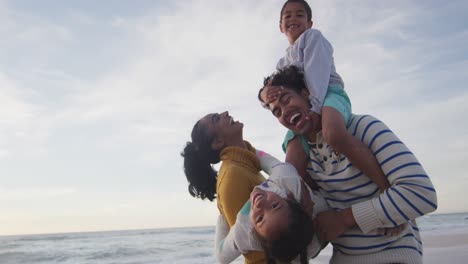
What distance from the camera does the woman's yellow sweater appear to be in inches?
93.2

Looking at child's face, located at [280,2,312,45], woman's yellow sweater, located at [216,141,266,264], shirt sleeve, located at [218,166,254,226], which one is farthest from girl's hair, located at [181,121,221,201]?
child's face, located at [280,2,312,45]

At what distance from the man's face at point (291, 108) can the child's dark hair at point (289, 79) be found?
0.10 feet

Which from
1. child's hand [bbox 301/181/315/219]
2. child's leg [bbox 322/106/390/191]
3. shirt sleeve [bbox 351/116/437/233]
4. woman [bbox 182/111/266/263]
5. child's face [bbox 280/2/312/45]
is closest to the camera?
shirt sleeve [bbox 351/116/437/233]

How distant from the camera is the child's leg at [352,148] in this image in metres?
1.91

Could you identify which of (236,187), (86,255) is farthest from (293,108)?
(86,255)

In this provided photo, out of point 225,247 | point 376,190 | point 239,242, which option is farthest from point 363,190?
point 225,247

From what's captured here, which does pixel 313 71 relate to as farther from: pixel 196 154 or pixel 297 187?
pixel 196 154

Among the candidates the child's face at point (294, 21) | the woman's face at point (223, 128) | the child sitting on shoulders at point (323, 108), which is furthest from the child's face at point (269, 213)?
the child's face at point (294, 21)

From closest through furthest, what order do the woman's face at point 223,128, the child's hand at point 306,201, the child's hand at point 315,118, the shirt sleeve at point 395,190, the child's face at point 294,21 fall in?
the shirt sleeve at point 395,190 < the child's hand at point 306,201 < the child's hand at point 315,118 < the woman's face at point 223,128 < the child's face at point 294,21

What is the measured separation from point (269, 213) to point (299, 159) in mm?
367

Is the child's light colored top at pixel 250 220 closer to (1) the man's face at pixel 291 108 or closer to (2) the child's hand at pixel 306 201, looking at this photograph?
(2) the child's hand at pixel 306 201

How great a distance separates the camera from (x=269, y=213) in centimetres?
199

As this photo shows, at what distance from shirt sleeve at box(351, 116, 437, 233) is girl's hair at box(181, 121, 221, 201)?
116 cm

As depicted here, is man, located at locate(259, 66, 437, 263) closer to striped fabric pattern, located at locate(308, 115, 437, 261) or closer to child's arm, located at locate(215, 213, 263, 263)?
striped fabric pattern, located at locate(308, 115, 437, 261)
